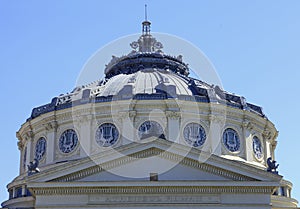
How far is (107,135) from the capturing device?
4988 cm

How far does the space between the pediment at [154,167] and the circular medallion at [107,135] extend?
501 inches

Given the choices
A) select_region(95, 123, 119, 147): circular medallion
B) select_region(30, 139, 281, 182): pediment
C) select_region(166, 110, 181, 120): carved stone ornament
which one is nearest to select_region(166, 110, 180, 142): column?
select_region(166, 110, 181, 120): carved stone ornament

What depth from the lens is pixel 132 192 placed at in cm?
3612

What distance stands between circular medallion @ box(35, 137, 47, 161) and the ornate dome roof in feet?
8.53

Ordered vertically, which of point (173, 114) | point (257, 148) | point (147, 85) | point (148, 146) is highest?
point (147, 85)

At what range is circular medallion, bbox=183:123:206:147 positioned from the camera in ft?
163

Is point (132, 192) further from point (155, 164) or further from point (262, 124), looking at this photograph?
point (262, 124)

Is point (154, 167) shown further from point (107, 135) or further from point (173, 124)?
point (107, 135)

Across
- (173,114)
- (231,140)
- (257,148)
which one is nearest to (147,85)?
(173,114)

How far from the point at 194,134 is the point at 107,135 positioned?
716 centimetres

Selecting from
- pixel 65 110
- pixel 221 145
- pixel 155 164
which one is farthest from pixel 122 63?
pixel 155 164

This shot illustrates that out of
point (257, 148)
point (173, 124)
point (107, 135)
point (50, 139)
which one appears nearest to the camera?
point (173, 124)

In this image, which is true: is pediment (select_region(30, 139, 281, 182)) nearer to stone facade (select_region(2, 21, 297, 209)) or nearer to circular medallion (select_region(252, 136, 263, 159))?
stone facade (select_region(2, 21, 297, 209))

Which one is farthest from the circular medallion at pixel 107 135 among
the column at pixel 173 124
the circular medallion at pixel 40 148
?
the circular medallion at pixel 40 148
